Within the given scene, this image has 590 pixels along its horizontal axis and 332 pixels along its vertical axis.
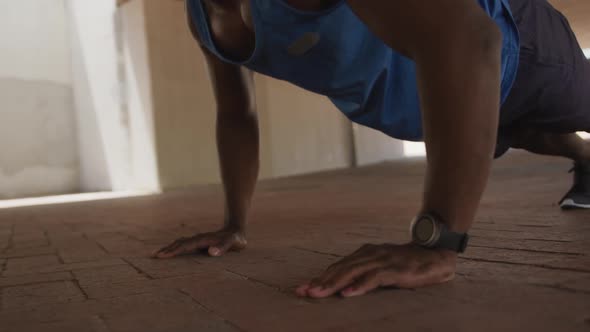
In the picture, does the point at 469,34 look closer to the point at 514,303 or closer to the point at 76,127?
the point at 514,303

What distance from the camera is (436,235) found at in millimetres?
1075

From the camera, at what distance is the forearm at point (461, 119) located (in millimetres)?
1089

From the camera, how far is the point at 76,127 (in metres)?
11.1

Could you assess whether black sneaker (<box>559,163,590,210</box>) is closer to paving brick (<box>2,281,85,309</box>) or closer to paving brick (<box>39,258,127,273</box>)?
paving brick (<box>39,258,127,273</box>)

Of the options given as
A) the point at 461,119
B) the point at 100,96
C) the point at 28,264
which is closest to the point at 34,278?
the point at 28,264

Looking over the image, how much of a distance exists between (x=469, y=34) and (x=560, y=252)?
0.66 m

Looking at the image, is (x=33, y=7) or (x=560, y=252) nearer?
(x=560, y=252)

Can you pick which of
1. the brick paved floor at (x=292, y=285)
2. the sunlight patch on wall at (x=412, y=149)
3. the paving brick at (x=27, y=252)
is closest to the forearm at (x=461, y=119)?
the brick paved floor at (x=292, y=285)

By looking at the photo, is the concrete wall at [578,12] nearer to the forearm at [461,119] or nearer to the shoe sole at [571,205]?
the shoe sole at [571,205]

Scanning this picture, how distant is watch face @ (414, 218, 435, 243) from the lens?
3.55 feet

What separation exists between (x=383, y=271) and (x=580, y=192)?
5.53ft

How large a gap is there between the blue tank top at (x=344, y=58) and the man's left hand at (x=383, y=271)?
24.2 inches

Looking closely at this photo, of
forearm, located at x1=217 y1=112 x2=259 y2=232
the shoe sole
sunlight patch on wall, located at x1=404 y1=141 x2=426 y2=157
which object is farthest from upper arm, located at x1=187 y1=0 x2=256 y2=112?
sunlight patch on wall, located at x1=404 y1=141 x2=426 y2=157

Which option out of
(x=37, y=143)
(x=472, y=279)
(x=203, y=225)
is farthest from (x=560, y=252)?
(x=37, y=143)
